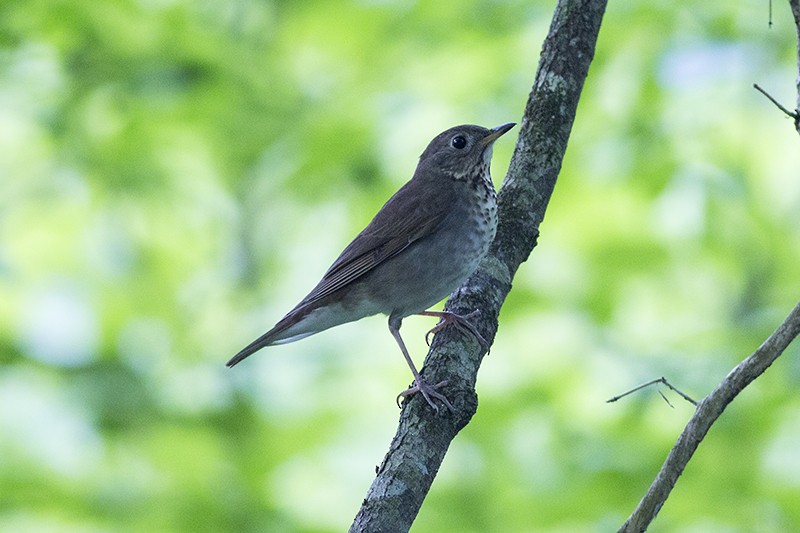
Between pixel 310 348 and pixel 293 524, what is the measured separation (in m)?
1.56

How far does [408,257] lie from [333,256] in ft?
9.76

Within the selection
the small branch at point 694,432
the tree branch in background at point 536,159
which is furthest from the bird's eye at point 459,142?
the small branch at point 694,432

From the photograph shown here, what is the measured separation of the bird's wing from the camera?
5.07 m

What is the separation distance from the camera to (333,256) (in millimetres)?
7891

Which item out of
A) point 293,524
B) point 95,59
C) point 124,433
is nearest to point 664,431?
point 293,524

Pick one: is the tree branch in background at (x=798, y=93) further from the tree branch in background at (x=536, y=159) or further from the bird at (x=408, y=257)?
the bird at (x=408, y=257)

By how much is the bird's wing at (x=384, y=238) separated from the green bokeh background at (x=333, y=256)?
5.85 ft

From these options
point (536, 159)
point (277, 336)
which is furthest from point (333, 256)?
point (536, 159)

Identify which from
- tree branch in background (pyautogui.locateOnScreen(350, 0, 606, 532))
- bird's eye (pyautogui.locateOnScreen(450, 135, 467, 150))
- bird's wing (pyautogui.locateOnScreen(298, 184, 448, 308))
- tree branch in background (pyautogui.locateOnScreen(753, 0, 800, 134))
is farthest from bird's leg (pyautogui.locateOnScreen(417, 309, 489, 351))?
tree branch in background (pyautogui.locateOnScreen(753, 0, 800, 134))

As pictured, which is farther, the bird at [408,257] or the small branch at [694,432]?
the bird at [408,257]

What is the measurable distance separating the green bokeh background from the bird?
167cm

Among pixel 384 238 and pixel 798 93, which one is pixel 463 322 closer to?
pixel 384 238

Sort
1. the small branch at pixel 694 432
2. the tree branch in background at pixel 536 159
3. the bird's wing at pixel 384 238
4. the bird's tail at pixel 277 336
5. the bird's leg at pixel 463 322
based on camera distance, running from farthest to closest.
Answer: the bird's wing at pixel 384 238, the bird's tail at pixel 277 336, the tree branch in background at pixel 536 159, the bird's leg at pixel 463 322, the small branch at pixel 694 432

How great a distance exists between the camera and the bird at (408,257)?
473cm
